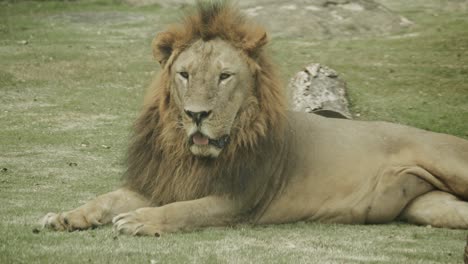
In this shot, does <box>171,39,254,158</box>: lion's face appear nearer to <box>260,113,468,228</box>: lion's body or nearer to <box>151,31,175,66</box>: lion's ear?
<box>151,31,175,66</box>: lion's ear

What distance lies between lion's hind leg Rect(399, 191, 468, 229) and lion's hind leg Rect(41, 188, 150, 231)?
201cm

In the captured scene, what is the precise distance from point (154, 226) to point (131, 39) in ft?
43.3

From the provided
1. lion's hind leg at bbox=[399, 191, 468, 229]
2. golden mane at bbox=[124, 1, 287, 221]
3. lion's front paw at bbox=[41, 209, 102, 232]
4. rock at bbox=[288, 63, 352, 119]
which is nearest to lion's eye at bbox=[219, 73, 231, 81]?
golden mane at bbox=[124, 1, 287, 221]

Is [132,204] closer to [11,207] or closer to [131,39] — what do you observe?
[11,207]

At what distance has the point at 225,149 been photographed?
6.03 meters

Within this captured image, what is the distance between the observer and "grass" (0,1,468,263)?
5.34m

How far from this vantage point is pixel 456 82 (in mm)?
14695

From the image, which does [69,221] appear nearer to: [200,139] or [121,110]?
[200,139]

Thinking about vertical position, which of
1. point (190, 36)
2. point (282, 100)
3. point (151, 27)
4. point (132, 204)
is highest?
point (190, 36)

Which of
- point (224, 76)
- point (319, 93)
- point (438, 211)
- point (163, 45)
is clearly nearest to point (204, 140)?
point (224, 76)

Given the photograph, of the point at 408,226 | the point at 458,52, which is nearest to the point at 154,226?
the point at 408,226

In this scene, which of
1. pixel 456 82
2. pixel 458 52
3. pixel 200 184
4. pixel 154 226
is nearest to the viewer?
pixel 154 226

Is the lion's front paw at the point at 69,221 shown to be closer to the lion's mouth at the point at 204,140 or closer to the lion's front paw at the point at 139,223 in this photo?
the lion's front paw at the point at 139,223

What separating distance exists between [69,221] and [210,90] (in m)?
1.26
